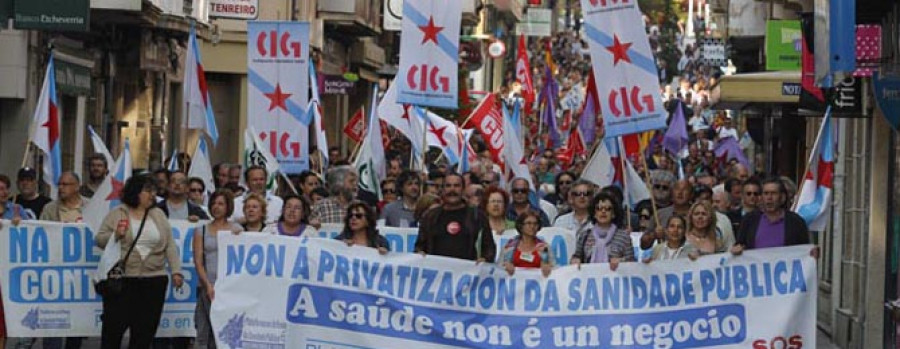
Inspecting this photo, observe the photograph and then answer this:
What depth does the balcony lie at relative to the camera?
43938 mm

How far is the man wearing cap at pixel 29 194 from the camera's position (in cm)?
1677

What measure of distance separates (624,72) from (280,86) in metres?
5.56

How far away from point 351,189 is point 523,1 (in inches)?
2923

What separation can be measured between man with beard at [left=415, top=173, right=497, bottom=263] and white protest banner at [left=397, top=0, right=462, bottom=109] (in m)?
4.93

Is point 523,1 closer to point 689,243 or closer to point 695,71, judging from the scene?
point 695,71

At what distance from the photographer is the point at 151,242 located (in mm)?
15070

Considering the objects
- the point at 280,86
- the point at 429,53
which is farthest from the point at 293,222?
the point at 280,86

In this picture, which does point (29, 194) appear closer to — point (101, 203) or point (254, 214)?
point (101, 203)

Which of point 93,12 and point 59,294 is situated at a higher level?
point 93,12

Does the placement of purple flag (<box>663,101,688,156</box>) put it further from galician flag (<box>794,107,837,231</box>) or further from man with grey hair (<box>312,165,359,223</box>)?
galician flag (<box>794,107,837,231</box>)

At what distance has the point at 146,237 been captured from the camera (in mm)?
15047

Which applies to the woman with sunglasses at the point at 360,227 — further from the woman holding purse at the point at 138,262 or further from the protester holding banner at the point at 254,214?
the woman holding purse at the point at 138,262

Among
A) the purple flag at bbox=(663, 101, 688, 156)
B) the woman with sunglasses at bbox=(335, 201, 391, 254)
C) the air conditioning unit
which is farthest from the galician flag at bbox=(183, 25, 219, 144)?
the air conditioning unit

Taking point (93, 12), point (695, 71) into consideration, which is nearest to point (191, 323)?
point (93, 12)
